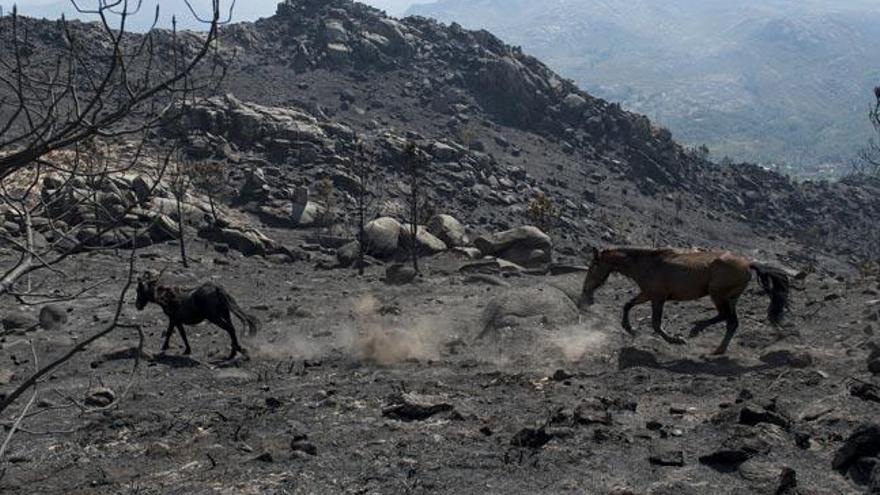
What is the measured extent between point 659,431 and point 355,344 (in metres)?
8.68

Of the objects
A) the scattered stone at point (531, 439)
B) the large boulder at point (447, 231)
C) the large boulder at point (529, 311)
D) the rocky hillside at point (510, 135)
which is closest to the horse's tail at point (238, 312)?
the large boulder at point (529, 311)

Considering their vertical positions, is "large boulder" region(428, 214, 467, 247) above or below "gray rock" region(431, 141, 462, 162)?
below

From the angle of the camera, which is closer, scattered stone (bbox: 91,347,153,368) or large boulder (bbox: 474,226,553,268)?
scattered stone (bbox: 91,347,153,368)

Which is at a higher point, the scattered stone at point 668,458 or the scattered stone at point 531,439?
the scattered stone at point 668,458

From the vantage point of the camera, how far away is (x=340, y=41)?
Result: 116875 mm

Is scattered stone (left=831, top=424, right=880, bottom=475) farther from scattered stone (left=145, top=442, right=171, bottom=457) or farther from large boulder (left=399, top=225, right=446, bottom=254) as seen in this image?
large boulder (left=399, top=225, right=446, bottom=254)

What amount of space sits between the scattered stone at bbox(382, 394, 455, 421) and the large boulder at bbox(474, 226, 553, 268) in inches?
1145

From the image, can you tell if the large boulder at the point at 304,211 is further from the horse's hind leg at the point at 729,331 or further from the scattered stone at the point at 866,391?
the scattered stone at the point at 866,391

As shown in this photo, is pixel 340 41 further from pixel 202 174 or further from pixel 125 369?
pixel 125 369

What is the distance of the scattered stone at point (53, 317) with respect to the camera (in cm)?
2050

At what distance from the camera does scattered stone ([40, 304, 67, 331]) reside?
20.5 metres

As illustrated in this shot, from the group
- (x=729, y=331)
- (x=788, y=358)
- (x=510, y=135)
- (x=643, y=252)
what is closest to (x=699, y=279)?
(x=729, y=331)

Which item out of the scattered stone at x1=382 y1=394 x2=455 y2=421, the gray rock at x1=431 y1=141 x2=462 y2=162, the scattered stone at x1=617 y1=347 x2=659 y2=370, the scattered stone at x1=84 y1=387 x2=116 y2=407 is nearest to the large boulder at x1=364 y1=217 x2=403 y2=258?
the scattered stone at x1=617 y1=347 x2=659 y2=370

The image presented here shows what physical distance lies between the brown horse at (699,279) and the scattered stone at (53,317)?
14.9 metres
